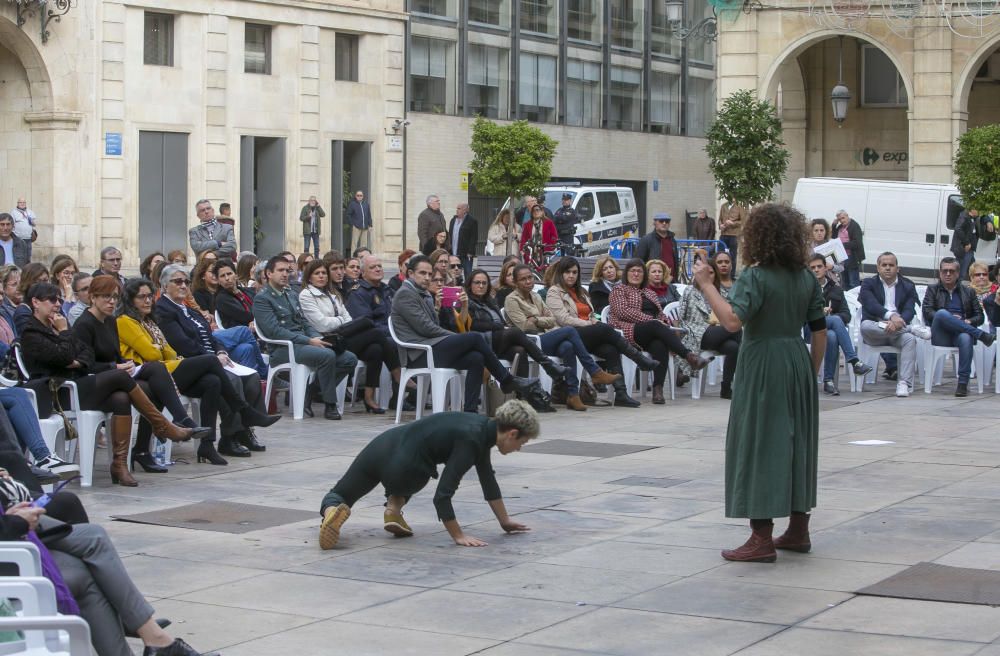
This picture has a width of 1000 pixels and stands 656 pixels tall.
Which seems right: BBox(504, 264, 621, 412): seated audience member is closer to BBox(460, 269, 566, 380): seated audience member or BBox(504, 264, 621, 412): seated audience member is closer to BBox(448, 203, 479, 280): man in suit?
BBox(460, 269, 566, 380): seated audience member

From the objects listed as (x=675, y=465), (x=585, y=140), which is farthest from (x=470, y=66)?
(x=675, y=465)

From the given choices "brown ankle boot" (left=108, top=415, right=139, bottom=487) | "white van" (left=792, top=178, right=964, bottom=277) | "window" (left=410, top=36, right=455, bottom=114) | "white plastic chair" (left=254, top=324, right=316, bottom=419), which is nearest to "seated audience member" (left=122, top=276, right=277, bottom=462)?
"brown ankle boot" (left=108, top=415, right=139, bottom=487)

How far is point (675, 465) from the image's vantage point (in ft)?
38.8

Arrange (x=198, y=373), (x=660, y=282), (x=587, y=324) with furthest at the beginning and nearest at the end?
(x=660, y=282) → (x=587, y=324) → (x=198, y=373)

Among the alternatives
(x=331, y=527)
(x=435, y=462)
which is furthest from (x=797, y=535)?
(x=331, y=527)

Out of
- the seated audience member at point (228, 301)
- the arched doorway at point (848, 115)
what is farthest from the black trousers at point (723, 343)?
the arched doorway at point (848, 115)

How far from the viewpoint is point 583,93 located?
50469 mm

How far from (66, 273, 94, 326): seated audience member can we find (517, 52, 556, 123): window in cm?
3460

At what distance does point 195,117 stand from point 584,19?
15.9m

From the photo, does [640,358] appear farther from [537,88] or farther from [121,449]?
[537,88]

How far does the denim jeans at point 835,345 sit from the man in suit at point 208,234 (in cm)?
744

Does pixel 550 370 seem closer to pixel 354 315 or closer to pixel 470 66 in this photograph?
pixel 354 315

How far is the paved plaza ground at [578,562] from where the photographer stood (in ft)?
22.4

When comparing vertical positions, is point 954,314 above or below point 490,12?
below
